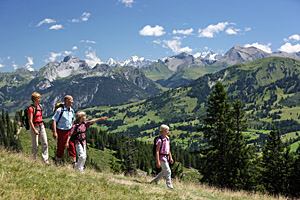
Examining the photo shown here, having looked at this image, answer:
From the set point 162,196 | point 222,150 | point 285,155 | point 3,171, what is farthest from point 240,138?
point 3,171

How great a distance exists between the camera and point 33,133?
11.3 metres

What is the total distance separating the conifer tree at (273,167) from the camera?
39881mm

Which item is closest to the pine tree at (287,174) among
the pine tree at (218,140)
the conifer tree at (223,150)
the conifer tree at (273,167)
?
the conifer tree at (273,167)

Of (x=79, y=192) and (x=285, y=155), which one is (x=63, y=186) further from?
(x=285, y=155)

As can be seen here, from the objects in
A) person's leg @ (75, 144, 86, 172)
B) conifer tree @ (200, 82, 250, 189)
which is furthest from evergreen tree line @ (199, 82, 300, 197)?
person's leg @ (75, 144, 86, 172)

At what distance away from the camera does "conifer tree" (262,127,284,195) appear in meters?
39.9

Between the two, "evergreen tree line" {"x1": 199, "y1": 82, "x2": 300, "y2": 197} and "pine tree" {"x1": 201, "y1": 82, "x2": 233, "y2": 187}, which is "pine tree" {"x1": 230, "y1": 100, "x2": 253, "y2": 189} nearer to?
"evergreen tree line" {"x1": 199, "y1": 82, "x2": 300, "y2": 197}

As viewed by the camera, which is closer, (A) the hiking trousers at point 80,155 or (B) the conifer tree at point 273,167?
(A) the hiking trousers at point 80,155

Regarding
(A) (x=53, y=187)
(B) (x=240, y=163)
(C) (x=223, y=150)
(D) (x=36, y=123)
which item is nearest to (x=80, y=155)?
(D) (x=36, y=123)

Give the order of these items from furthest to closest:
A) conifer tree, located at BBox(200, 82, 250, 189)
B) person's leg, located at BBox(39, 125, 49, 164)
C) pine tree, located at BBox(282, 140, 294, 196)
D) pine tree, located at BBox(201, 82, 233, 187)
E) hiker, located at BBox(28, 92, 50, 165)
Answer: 1. pine tree, located at BBox(282, 140, 294, 196)
2. pine tree, located at BBox(201, 82, 233, 187)
3. conifer tree, located at BBox(200, 82, 250, 189)
4. person's leg, located at BBox(39, 125, 49, 164)
5. hiker, located at BBox(28, 92, 50, 165)

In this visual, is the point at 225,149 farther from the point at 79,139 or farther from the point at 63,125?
the point at 63,125

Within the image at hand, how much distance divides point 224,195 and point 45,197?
1004cm

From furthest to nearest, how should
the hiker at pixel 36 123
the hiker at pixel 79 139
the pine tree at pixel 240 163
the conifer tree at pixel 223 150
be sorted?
the conifer tree at pixel 223 150 < the pine tree at pixel 240 163 < the hiker at pixel 79 139 < the hiker at pixel 36 123

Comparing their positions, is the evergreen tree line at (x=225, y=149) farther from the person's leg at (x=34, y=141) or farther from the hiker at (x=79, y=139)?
the person's leg at (x=34, y=141)
